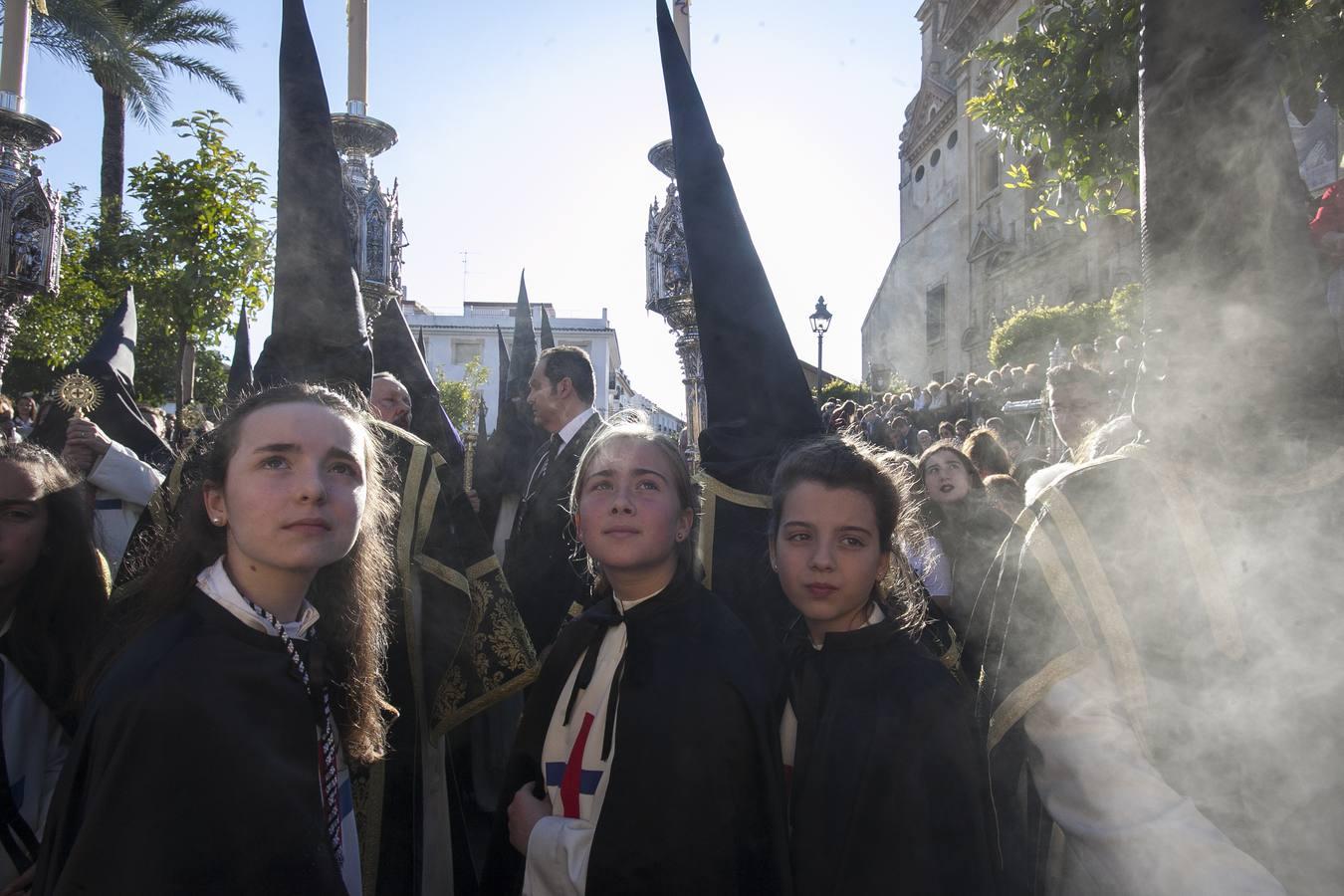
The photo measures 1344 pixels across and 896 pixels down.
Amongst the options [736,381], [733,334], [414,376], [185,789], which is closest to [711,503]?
[736,381]

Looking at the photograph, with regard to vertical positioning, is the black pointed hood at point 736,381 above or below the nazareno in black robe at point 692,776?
above

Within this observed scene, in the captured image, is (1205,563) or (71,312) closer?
(1205,563)

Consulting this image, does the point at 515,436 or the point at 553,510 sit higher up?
the point at 515,436

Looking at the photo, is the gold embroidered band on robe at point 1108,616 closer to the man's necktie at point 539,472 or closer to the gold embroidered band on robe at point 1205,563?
the gold embroidered band on robe at point 1205,563

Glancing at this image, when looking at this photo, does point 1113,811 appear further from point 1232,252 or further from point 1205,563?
point 1232,252

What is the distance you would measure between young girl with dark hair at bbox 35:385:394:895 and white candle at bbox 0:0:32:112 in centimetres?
925

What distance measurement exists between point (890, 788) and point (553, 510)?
2.92 metres

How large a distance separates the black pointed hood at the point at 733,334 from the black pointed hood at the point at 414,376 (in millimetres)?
3812

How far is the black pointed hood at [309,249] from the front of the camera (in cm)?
295

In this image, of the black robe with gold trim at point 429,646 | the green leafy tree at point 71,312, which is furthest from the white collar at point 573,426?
the green leafy tree at point 71,312

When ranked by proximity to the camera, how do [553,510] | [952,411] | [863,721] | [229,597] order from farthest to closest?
[952,411] < [553,510] < [863,721] < [229,597]

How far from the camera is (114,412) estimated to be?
514cm

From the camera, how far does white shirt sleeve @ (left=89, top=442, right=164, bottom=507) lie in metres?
4.45

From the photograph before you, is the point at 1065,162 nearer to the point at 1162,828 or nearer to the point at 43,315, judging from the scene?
the point at 1162,828
